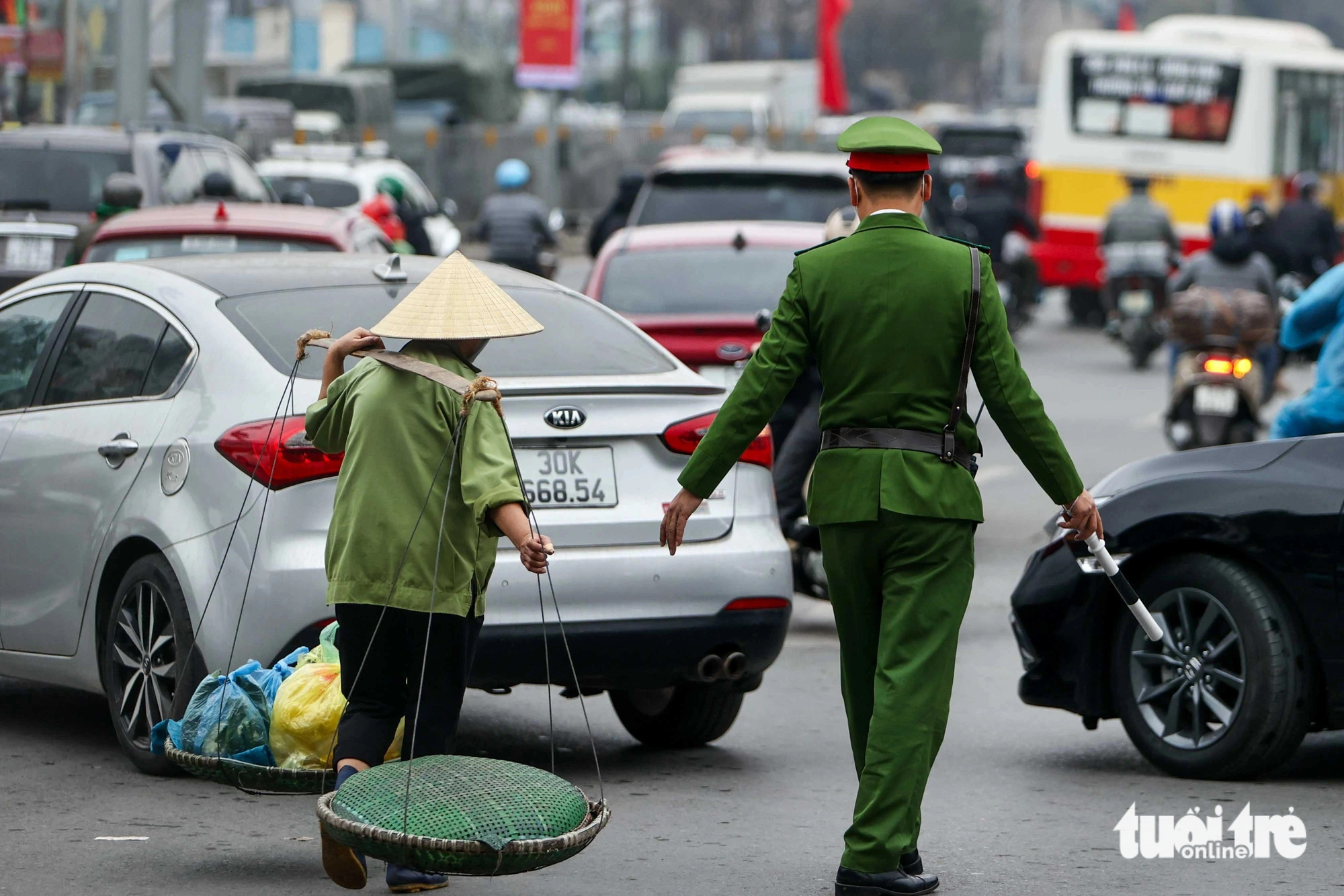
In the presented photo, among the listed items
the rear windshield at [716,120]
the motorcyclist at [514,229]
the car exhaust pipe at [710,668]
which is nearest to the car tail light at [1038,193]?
the motorcyclist at [514,229]

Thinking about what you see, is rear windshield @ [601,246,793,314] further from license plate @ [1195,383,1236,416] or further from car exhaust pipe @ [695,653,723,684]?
car exhaust pipe @ [695,653,723,684]

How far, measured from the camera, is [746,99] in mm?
47438

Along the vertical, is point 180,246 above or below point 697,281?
above

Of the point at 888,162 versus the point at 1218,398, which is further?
the point at 1218,398

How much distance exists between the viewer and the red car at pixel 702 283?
10.8 metres

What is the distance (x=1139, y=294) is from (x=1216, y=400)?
30.2ft

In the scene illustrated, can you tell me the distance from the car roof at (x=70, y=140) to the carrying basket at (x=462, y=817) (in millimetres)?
9983

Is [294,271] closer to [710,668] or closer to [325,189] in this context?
[710,668]

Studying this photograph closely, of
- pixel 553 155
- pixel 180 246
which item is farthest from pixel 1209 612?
pixel 553 155

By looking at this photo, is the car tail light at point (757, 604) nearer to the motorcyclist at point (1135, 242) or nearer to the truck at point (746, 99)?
the motorcyclist at point (1135, 242)

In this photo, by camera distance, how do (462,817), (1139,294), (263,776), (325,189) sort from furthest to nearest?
1. (1139,294)
2. (325,189)
3. (263,776)
4. (462,817)

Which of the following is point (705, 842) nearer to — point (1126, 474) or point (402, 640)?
point (402, 640)

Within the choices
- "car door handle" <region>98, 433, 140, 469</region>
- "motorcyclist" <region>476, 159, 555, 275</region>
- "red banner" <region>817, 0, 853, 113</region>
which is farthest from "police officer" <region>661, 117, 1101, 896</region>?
"red banner" <region>817, 0, 853, 113</region>

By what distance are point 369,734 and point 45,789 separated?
65.3 inches
